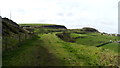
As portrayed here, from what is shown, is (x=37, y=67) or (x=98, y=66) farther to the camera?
(x=98, y=66)

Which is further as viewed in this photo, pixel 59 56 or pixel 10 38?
pixel 10 38

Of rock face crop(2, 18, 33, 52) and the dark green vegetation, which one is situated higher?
rock face crop(2, 18, 33, 52)

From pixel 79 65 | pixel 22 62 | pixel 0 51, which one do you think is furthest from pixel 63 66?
pixel 0 51

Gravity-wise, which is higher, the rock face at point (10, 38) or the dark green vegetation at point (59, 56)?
the rock face at point (10, 38)

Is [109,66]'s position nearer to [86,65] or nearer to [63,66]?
[86,65]

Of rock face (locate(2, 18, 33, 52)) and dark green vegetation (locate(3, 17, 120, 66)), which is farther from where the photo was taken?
rock face (locate(2, 18, 33, 52))

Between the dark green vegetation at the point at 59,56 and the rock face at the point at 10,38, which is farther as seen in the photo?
the rock face at the point at 10,38

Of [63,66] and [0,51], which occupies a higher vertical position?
[0,51]

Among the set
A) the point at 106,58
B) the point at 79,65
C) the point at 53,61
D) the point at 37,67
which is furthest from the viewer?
the point at 106,58

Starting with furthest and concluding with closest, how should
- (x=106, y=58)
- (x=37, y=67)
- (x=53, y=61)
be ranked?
(x=106, y=58), (x=53, y=61), (x=37, y=67)

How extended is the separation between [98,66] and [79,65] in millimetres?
3020

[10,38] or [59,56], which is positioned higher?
[10,38]

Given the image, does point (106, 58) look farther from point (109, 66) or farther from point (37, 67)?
point (37, 67)

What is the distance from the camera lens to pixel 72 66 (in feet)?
66.3
